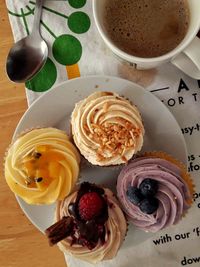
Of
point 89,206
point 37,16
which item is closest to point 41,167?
point 89,206

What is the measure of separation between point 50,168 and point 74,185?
7 cm

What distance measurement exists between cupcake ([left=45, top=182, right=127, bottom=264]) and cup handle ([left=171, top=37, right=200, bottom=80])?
0.29 meters

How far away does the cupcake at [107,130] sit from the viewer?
104 centimetres

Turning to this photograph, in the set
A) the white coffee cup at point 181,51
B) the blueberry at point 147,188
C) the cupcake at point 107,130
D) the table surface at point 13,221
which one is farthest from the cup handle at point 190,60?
the table surface at point 13,221

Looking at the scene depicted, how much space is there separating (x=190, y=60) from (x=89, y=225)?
0.37 metres

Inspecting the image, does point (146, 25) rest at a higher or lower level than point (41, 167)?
higher

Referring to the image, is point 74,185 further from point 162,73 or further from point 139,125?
point 162,73

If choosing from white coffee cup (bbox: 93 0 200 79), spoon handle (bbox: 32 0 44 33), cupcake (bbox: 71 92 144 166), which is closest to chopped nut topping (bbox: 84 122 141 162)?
cupcake (bbox: 71 92 144 166)

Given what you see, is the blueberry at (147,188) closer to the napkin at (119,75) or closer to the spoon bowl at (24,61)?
the napkin at (119,75)

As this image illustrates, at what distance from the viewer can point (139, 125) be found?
1.07 metres

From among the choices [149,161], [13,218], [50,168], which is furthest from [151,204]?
[13,218]

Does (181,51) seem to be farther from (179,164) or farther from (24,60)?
(24,60)

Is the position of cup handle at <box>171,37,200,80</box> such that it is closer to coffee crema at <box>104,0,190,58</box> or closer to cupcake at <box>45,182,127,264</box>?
coffee crema at <box>104,0,190,58</box>

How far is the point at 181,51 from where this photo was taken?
3.24 ft
